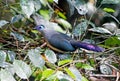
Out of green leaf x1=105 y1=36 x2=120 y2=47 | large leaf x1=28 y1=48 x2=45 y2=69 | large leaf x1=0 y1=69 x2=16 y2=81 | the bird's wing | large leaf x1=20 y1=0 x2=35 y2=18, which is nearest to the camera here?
large leaf x1=0 y1=69 x2=16 y2=81

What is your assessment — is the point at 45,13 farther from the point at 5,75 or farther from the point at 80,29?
the point at 5,75

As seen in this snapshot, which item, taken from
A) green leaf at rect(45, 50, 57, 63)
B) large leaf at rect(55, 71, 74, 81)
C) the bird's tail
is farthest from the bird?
large leaf at rect(55, 71, 74, 81)

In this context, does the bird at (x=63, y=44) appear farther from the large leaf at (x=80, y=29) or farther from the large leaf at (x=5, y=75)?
the large leaf at (x=5, y=75)

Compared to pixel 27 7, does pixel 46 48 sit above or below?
below

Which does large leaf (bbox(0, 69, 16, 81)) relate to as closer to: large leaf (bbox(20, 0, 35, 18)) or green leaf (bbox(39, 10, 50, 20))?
large leaf (bbox(20, 0, 35, 18))

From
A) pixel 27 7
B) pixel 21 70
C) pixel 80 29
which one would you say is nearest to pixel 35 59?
pixel 21 70

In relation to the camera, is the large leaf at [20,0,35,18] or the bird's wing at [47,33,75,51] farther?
the bird's wing at [47,33,75,51]

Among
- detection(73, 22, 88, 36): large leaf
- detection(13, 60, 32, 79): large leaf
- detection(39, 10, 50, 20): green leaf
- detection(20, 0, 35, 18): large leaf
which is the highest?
detection(20, 0, 35, 18): large leaf

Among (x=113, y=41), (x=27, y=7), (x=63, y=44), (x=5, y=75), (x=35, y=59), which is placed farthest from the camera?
(x=113, y=41)

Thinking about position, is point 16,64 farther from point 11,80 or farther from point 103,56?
point 103,56

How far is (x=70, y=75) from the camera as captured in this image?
43.3 inches

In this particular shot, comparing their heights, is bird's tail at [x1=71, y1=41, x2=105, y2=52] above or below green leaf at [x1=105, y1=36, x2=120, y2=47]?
above

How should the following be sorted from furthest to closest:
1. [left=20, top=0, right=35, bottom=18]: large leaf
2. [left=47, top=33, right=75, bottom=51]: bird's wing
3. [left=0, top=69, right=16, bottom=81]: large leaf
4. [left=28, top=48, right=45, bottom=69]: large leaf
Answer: [left=47, top=33, right=75, bottom=51]: bird's wing
[left=20, top=0, right=35, bottom=18]: large leaf
[left=28, top=48, right=45, bottom=69]: large leaf
[left=0, top=69, right=16, bottom=81]: large leaf

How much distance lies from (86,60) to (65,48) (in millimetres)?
157
